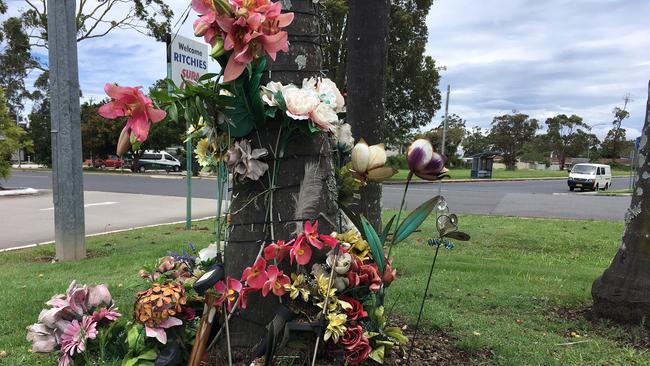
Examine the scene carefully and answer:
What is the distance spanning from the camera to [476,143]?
92.4 meters

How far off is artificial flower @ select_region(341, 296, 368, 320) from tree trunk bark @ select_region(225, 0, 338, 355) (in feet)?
1.10

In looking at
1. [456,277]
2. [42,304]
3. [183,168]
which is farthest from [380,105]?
[183,168]

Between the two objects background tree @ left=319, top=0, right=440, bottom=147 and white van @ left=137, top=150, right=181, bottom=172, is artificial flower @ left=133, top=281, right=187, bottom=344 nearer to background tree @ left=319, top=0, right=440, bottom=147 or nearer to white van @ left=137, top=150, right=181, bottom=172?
background tree @ left=319, top=0, right=440, bottom=147

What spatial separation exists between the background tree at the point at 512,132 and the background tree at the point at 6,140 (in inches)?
3165

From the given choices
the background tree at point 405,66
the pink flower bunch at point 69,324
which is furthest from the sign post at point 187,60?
the background tree at point 405,66

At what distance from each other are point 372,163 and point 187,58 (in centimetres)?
762

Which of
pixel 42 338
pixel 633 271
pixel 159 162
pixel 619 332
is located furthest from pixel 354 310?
pixel 159 162

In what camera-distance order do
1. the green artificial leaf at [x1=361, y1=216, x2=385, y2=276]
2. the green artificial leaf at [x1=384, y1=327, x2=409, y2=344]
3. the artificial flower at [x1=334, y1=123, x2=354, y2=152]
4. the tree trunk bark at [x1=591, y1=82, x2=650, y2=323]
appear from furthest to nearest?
the tree trunk bark at [x1=591, y1=82, x2=650, y2=323], the artificial flower at [x1=334, y1=123, x2=354, y2=152], the green artificial leaf at [x1=384, y1=327, x2=409, y2=344], the green artificial leaf at [x1=361, y1=216, x2=385, y2=276]

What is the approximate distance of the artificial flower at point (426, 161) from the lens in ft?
6.33

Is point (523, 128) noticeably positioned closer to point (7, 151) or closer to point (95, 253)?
point (7, 151)

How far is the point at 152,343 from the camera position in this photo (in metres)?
2.02

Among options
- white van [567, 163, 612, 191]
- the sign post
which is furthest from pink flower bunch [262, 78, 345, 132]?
white van [567, 163, 612, 191]

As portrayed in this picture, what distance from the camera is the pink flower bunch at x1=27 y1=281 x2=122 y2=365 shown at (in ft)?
6.77

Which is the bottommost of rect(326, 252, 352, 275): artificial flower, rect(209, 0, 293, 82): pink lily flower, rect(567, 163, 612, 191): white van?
rect(567, 163, 612, 191): white van
